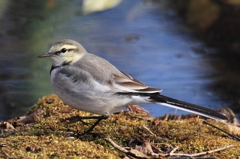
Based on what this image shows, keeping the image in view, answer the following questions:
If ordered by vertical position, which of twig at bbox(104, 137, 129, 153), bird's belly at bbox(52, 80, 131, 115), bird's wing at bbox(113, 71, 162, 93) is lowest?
twig at bbox(104, 137, 129, 153)

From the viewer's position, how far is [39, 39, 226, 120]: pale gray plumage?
5047 mm

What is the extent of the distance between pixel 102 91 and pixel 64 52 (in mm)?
700

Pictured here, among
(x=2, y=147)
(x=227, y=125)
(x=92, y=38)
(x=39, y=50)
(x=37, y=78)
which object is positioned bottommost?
(x=2, y=147)

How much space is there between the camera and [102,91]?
509cm

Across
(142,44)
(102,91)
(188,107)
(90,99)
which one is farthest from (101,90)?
(142,44)

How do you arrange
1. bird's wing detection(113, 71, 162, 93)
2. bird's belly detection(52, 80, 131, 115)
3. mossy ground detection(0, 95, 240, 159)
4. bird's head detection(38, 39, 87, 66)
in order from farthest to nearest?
1. bird's head detection(38, 39, 87, 66)
2. bird's wing detection(113, 71, 162, 93)
3. bird's belly detection(52, 80, 131, 115)
4. mossy ground detection(0, 95, 240, 159)

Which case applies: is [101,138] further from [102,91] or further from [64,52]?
[64,52]

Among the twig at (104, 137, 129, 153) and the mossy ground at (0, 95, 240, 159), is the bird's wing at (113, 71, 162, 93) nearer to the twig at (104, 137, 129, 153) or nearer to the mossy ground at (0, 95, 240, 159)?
the mossy ground at (0, 95, 240, 159)

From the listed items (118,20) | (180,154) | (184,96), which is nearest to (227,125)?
(180,154)

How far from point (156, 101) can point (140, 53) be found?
6171mm

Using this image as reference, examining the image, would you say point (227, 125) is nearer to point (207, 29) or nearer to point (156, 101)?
point (156, 101)

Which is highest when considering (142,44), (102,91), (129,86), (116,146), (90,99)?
(142,44)

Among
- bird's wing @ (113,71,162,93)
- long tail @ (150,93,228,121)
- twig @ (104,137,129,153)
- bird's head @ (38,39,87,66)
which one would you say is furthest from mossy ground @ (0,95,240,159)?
bird's head @ (38,39,87,66)

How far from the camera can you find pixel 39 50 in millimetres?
10047
